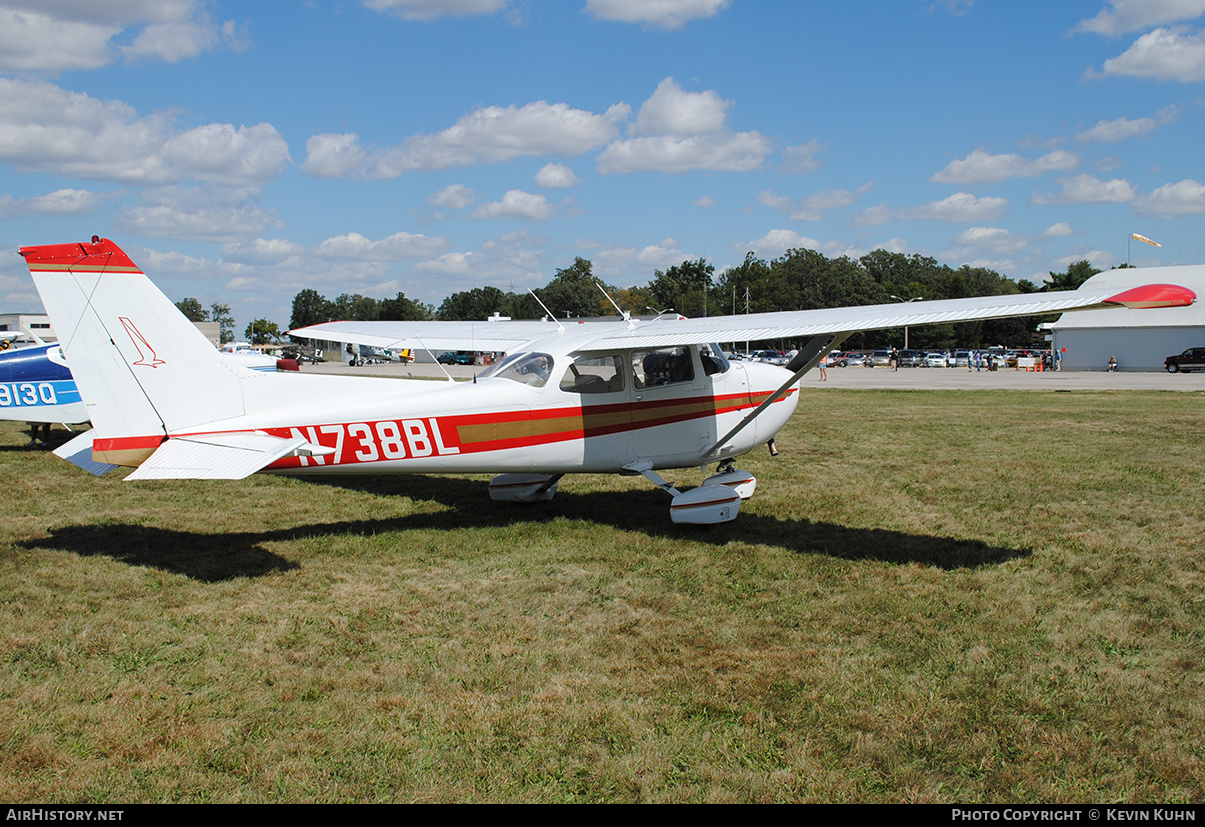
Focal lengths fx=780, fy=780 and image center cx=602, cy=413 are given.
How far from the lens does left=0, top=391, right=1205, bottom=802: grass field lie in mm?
3314

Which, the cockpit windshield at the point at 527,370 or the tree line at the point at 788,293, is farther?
the tree line at the point at 788,293

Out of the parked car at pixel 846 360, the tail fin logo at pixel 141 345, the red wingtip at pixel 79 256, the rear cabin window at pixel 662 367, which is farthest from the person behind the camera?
the parked car at pixel 846 360

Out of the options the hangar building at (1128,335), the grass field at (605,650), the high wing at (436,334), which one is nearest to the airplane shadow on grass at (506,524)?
the grass field at (605,650)

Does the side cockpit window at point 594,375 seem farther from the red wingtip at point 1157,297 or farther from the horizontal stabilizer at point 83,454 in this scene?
the red wingtip at point 1157,297

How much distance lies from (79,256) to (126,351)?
0.75 meters

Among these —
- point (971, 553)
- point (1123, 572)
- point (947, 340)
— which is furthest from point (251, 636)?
point (947, 340)

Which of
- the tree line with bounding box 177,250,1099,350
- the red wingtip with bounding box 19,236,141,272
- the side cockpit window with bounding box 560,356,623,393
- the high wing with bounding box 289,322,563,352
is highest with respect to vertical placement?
the tree line with bounding box 177,250,1099,350

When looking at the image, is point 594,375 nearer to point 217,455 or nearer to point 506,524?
point 506,524

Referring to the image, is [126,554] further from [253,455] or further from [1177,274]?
[1177,274]

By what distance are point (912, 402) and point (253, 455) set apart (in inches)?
773

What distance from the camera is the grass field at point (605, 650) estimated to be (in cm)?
331

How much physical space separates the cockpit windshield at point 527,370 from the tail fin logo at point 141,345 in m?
2.71

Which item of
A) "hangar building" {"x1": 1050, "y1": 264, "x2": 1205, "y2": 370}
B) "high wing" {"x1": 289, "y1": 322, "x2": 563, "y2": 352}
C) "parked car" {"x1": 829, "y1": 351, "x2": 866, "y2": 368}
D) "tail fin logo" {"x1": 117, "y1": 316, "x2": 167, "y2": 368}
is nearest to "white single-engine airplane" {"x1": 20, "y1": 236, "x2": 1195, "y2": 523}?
"tail fin logo" {"x1": 117, "y1": 316, "x2": 167, "y2": 368}

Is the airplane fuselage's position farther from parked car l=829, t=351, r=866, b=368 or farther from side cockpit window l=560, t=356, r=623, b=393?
parked car l=829, t=351, r=866, b=368
